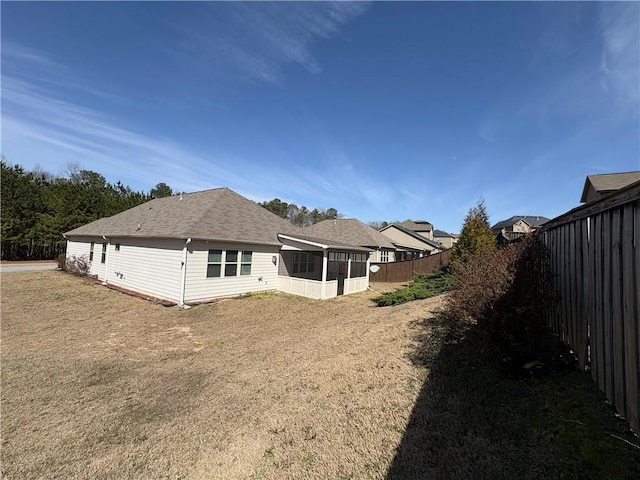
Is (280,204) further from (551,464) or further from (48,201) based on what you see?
(551,464)

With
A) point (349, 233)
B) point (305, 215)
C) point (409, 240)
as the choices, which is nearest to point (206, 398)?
point (349, 233)

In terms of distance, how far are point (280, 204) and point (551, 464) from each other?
187 ft

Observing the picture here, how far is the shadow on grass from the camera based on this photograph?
8.07ft

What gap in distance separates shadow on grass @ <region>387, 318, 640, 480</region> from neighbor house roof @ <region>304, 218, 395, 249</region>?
73.2 ft

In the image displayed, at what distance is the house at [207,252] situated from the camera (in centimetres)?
Result: 1290

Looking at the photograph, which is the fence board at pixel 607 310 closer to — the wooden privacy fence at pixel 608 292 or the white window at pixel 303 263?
the wooden privacy fence at pixel 608 292

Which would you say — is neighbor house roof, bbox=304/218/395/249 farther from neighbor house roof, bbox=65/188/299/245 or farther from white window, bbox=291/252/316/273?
neighbor house roof, bbox=65/188/299/245

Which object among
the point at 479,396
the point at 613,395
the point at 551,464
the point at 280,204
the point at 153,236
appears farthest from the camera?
the point at 280,204

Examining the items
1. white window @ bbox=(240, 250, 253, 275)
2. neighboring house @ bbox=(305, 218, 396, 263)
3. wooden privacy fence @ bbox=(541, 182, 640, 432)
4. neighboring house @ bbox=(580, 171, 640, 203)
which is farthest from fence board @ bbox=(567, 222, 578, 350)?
neighboring house @ bbox=(305, 218, 396, 263)

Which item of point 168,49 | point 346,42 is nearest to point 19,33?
point 168,49

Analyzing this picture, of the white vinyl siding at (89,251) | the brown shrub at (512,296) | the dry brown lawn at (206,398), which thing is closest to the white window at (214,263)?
the dry brown lawn at (206,398)

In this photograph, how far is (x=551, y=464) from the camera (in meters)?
2.50

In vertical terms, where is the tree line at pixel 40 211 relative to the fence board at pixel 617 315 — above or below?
above

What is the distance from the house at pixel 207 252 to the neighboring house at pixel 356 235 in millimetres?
6385
